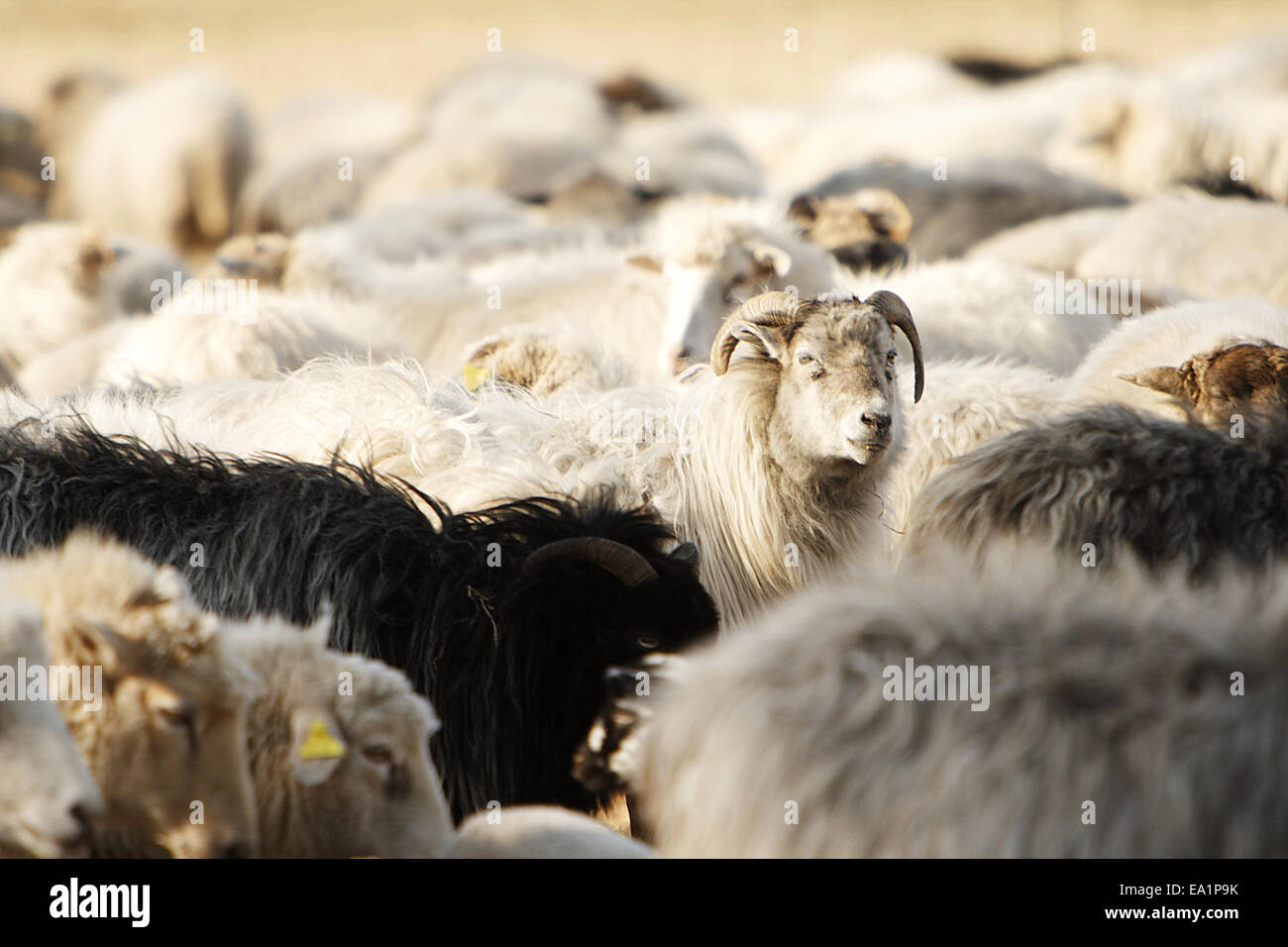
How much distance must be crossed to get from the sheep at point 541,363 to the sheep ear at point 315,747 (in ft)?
7.50

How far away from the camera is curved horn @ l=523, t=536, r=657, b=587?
10.1 feet

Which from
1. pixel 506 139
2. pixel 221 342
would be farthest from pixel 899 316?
pixel 506 139

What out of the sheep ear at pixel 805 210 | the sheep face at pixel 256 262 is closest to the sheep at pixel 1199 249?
the sheep ear at pixel 805 210

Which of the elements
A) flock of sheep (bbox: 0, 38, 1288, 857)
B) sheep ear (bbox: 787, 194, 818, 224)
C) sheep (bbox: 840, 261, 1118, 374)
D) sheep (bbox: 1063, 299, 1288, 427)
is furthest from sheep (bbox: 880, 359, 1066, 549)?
sheep ear (bbox: 787, 194, 818, 224)

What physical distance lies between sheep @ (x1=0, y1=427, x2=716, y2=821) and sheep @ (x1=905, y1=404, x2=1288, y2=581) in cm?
65

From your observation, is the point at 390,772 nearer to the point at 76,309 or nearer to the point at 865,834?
the point at 865,834

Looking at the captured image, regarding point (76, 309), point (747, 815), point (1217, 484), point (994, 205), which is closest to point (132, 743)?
point (747, 815)

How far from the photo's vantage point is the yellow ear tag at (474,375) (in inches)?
178

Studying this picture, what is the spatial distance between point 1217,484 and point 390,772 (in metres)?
1.92

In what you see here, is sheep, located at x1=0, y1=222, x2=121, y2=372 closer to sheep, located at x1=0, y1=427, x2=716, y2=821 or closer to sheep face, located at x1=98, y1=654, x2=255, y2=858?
sheep, located at x1=0, y1=427, x2=716, y2=821

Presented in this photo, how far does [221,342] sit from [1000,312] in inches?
114

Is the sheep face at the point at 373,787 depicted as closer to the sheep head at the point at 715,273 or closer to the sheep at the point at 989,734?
the sheep at the point at 989,734

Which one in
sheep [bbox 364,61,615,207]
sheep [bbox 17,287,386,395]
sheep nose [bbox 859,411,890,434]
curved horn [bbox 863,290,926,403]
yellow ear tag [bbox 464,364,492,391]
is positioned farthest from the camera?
sheep [bbox 364,61,615,207]


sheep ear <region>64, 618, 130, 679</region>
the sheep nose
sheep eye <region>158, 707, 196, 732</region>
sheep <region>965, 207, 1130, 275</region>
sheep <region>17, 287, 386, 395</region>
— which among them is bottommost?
sheep eye <region>158, 707, 196, 732</region>
